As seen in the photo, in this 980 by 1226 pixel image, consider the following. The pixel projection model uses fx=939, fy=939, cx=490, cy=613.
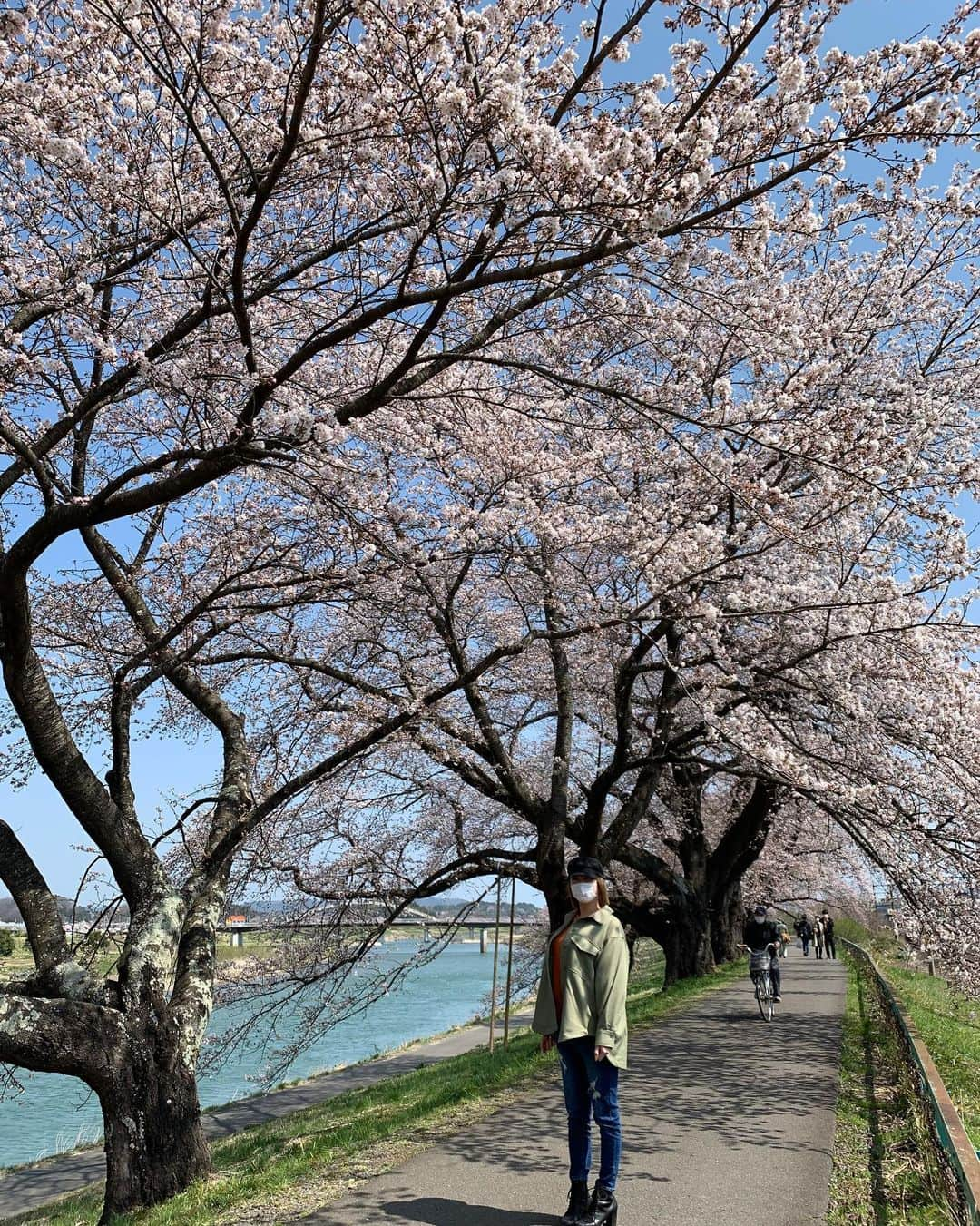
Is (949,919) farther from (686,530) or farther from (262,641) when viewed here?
(262,641)

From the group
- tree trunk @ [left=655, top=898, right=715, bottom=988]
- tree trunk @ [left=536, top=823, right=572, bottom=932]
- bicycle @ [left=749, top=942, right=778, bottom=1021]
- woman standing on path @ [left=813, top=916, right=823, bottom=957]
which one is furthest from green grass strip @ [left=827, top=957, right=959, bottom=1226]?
woman standing on path @ [left=813, top=916, right=823, bottom=957]

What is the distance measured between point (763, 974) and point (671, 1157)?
24.6 ft

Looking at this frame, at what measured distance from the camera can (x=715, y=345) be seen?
1046 cm

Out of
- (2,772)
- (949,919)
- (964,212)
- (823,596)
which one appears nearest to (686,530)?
(823,596)

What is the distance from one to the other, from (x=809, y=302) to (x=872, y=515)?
268 centimetres

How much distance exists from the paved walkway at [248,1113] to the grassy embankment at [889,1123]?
9.86 meters

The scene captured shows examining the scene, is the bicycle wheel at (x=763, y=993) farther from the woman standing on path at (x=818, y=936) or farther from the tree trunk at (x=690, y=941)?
the woman standing on path at (x=818, y=936)

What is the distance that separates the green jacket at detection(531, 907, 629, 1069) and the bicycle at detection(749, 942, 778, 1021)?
896 centimetres

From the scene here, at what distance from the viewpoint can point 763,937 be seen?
13.1 metres

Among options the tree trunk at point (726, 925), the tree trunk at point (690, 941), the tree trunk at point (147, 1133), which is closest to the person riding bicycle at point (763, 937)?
the tree trunk at point (690, 941)

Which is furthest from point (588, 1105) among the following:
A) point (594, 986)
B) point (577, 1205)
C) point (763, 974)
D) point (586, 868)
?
point (763, 974)

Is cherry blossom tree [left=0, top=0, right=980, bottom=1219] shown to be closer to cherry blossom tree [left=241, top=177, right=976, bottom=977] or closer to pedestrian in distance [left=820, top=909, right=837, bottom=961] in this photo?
cherry blossom tree [left=241, top=177, right=976, bottom=977]

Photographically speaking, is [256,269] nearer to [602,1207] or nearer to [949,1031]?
[602,1207]

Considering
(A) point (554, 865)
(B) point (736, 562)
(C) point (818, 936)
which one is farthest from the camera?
(C) point (818, 936)
